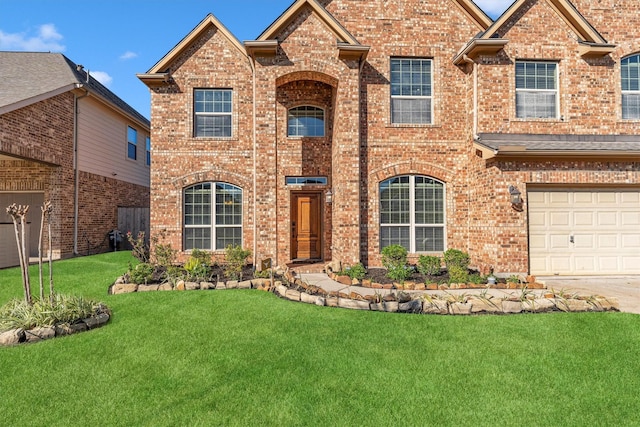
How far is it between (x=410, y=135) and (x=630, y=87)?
6711 millimetres

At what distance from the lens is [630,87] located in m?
10.2

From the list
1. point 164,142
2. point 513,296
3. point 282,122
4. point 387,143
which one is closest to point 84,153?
point 164,142

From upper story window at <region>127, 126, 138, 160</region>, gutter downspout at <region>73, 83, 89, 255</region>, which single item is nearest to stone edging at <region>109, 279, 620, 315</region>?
gutter downspout at <region>73, 83, 89, 255</region>

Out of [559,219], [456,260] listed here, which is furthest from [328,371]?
[559,219]

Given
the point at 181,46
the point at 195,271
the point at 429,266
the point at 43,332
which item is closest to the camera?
the point at 43,332

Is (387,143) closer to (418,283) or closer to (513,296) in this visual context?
(418,283)

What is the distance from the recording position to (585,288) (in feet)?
24.6

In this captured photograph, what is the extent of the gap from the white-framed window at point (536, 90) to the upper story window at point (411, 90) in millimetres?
2495

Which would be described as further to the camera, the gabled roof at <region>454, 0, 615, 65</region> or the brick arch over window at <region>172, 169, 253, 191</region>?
the brick arch over window at <region>172, 169, 253, 191</region>

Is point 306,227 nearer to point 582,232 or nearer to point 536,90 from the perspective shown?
point 582,232

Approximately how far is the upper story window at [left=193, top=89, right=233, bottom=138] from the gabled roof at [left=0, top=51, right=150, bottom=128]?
5.33m

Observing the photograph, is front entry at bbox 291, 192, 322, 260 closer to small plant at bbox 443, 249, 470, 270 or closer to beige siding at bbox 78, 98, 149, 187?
Answer: small plant at bbox 443, 249, 470, 270

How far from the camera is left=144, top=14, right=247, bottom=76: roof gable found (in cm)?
1074

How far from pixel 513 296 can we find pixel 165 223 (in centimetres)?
984
